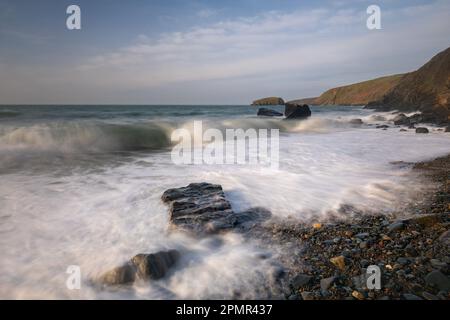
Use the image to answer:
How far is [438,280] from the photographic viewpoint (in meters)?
2.13

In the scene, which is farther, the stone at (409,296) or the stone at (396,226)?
the stone at (396,226)

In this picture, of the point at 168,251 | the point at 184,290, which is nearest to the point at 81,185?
the point at 168,251

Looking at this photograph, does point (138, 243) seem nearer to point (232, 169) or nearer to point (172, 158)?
point (232, 169)

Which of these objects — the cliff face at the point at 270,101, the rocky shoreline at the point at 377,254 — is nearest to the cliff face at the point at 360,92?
the cliff face at the point at 270,101

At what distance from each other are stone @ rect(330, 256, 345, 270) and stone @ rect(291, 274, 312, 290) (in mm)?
339

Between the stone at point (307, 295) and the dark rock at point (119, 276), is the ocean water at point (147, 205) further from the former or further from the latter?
the stone at point (307, 295)

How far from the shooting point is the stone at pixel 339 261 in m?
2.45

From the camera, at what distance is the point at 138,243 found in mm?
3029

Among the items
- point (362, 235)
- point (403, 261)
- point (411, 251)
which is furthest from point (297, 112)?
point (403, 261)

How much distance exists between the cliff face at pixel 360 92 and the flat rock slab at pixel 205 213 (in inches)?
3016

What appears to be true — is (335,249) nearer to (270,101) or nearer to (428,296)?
(428,296)

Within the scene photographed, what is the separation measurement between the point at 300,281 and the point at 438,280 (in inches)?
41.7

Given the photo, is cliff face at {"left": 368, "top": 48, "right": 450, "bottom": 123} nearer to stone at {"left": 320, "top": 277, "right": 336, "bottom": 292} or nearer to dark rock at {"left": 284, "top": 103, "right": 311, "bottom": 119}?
dark rock at {"left": 284, "top": 103, "right": 311, "bottom": 119}
